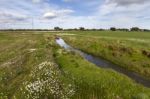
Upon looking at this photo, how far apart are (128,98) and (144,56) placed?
30.6 meters

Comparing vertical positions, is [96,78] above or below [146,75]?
above

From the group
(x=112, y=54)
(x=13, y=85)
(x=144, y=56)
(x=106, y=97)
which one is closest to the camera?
(x=106, y=97)

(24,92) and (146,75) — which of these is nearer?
(24,92)

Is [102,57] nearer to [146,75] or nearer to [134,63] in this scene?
[134,63]

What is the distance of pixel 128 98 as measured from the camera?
19.8 meters

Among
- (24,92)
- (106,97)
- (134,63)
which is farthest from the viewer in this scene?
(134,63)

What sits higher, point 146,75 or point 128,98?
point 128,98

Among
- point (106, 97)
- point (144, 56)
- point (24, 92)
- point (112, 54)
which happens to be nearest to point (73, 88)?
point (106, 97)

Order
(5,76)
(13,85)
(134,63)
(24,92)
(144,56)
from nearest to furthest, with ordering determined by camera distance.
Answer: (24,92) < (13,85) < (5,76) < (134,63) < (144,56)

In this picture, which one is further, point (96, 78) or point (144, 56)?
point (144, 56)

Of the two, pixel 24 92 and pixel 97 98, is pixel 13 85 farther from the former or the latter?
pixel 97 98

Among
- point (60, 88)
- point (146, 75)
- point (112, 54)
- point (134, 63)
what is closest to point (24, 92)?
point (60, 88)

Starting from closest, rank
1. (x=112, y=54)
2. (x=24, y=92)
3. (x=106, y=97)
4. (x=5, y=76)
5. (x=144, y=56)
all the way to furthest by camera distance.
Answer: (x=24, y=92), (x=106, y=97), (x=5, y=76), (x=144, y=56), (x=112, y=54)

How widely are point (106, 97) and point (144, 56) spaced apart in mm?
31852
